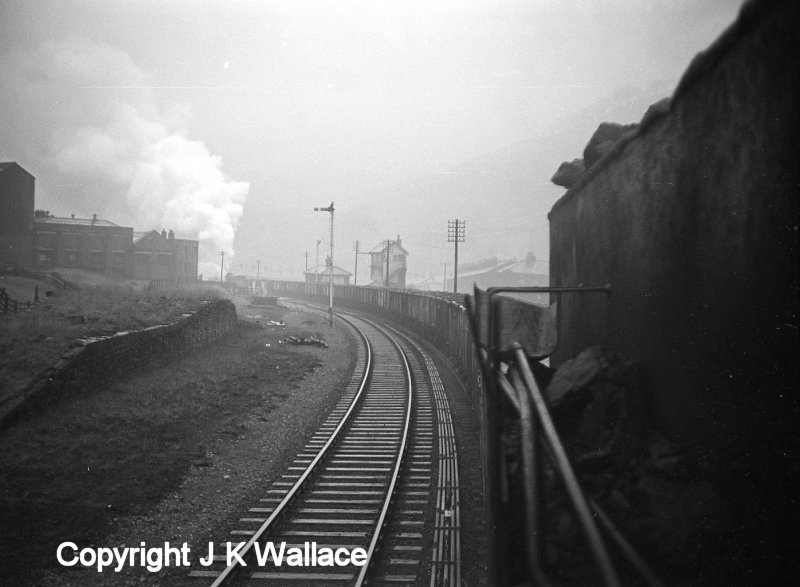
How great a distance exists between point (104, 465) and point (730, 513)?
8124mm

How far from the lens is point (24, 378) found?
958 centimetres

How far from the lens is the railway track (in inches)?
204

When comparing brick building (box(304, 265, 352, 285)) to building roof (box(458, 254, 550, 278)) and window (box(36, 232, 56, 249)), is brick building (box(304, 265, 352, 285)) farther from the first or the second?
window (box(36, 232, 56, 249))

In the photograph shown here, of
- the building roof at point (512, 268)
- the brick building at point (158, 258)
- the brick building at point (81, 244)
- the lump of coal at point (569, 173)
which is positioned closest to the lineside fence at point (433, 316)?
the lump of coal at point (569, 173)

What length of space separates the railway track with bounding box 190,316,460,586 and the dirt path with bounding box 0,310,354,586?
1.54ft

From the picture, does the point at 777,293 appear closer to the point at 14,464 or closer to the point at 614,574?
the point at 614,574

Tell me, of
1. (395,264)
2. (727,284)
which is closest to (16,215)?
(395,264)

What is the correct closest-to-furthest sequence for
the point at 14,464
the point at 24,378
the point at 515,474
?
the point at 515,474 → the point at 14,464 → the point at 24,378

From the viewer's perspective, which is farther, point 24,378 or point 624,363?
point 24,378

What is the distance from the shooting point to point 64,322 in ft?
46.4

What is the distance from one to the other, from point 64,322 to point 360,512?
465 inches

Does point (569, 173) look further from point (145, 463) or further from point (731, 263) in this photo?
point (145, 463)

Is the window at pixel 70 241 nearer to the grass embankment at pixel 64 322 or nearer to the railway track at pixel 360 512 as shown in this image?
the grass embankment at pixel 64 322

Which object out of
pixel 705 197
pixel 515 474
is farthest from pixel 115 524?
pixel 705 197
